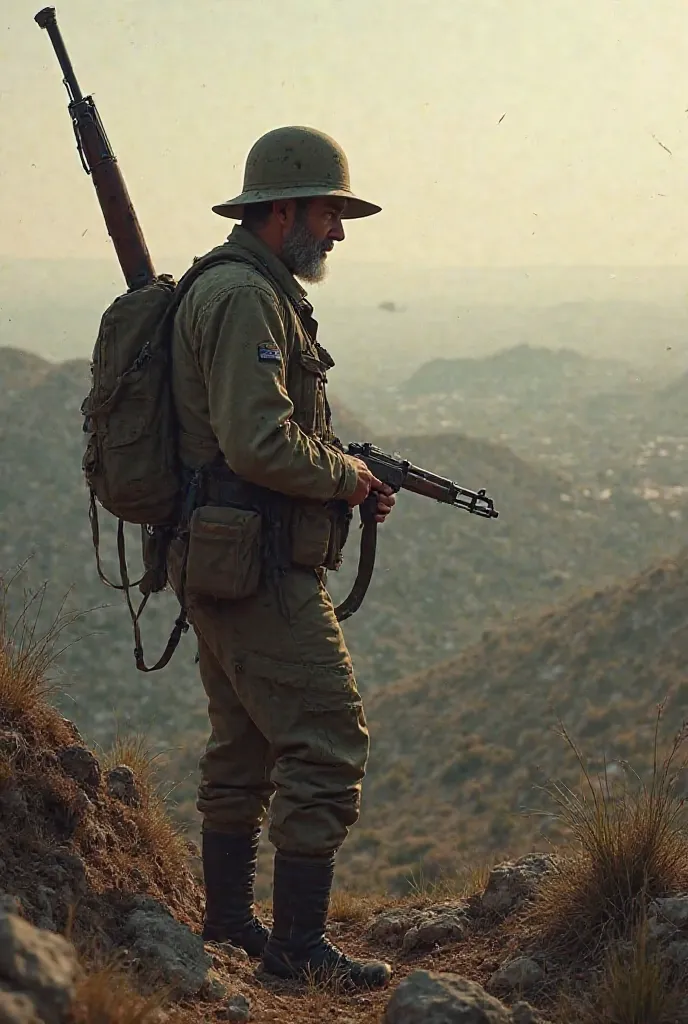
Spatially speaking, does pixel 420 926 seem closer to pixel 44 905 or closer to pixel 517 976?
pixel 517 976

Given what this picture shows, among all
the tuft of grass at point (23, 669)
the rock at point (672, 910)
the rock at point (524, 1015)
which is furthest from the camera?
the tuft of grass at point (23, 669)

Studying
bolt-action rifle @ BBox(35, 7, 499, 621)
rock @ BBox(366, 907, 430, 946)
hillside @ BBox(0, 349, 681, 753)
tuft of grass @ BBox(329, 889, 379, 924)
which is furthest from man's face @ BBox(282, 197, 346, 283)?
hillside @ BBox(0, 349, 681, 753)

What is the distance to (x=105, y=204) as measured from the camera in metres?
4.16

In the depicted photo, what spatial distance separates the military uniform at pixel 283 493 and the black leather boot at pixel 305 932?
4.3 inches

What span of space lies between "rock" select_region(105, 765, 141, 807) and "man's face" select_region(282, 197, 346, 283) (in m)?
2.30

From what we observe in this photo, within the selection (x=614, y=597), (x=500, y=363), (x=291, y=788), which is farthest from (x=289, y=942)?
(x=500, y=363)

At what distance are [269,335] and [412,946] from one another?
2.53 meters

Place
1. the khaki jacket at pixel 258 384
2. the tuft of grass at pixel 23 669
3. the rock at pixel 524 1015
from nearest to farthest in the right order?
the rock at pixel 524 1015, the khaki jacket at pixel 258 384, the tuft of grass at pixel 23 669

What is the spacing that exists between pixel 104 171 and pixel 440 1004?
10.2 ft

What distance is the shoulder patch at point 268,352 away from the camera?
131 inches

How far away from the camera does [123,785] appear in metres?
4.73

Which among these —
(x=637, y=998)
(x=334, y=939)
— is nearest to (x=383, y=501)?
(x=637, y=998)

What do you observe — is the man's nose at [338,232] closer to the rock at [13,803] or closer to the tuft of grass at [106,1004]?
the rock at [13,803]

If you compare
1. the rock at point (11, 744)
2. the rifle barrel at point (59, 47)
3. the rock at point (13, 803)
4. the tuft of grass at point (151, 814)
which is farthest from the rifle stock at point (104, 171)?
the tuft of grass at point (151, 814)
